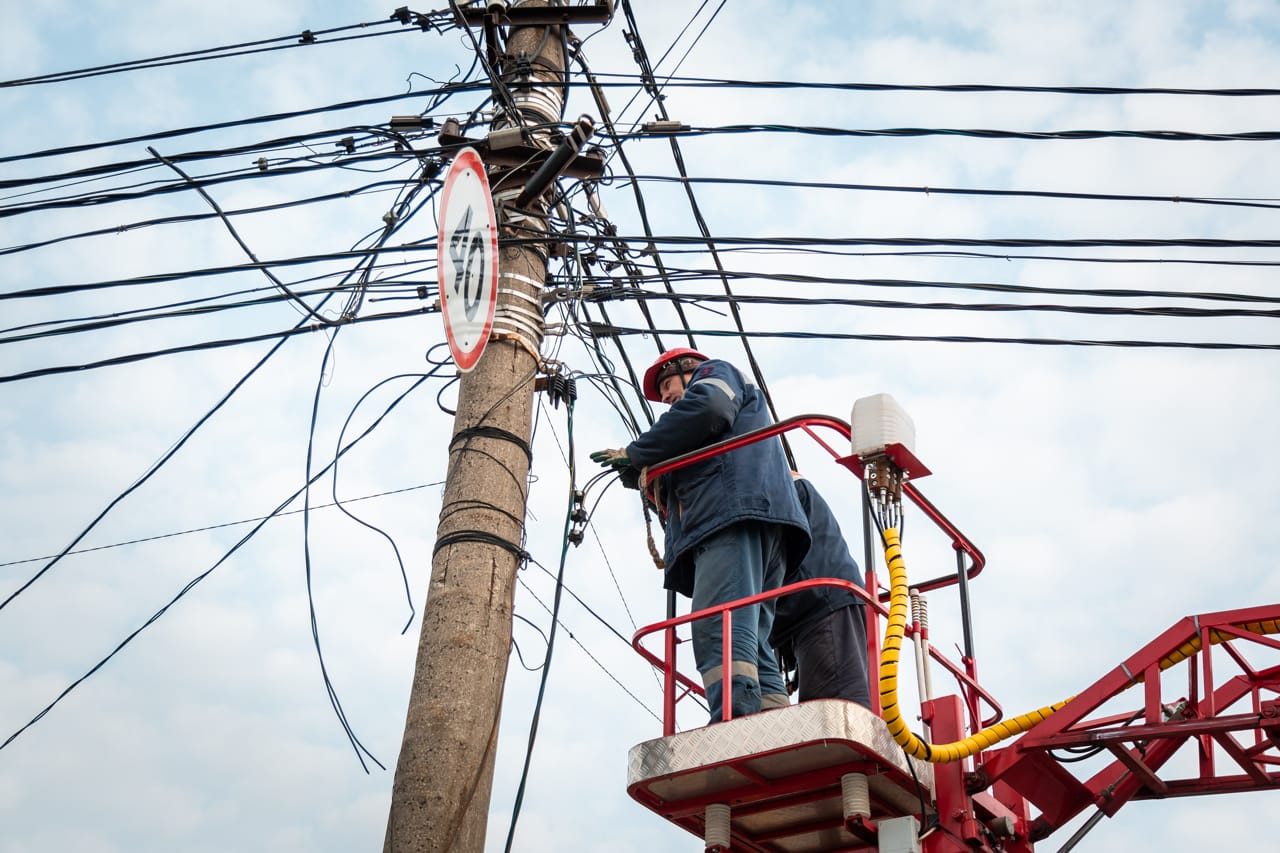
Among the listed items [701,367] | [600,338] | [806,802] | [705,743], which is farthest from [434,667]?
[600,338]

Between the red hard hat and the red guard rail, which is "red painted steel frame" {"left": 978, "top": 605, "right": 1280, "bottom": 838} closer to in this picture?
the red guard rail

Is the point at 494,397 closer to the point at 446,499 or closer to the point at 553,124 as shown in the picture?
the point at 446,499

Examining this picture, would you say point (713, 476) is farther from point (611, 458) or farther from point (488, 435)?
point (488, 435)

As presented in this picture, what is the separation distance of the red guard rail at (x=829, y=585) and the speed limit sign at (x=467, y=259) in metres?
1.07

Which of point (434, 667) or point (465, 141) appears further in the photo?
point (465, 141)

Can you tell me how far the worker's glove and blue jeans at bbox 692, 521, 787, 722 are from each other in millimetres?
602

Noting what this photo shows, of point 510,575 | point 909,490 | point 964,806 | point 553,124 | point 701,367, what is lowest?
point 964,806

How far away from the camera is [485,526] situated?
580 cm

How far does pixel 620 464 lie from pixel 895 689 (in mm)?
1934

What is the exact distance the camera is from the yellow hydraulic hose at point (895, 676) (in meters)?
5.36

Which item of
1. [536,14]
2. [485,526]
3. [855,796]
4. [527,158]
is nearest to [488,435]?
[485,526]

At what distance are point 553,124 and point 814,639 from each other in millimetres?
3031

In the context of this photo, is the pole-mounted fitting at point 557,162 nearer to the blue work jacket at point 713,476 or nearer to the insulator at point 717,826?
the blue work jacket at point 713,476

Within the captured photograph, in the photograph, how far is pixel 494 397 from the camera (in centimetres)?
624
